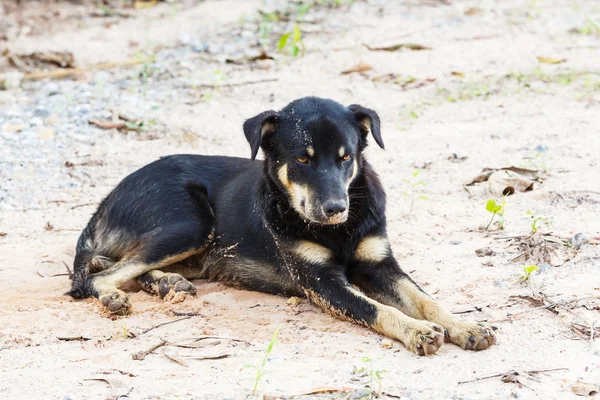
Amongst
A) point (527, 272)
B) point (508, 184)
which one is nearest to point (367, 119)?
point (527, 272)

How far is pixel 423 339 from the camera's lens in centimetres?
452

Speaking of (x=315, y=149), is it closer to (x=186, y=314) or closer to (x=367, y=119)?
(x=367, y=119)

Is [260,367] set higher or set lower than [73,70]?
lower

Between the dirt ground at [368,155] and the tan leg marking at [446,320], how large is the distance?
89 mm

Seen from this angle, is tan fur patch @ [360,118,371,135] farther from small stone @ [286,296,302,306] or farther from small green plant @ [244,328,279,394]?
small green plant @ [244,328,279,394]

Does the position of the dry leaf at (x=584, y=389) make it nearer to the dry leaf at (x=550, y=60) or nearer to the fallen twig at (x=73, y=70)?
the dry leaf at (x=550, y=60)

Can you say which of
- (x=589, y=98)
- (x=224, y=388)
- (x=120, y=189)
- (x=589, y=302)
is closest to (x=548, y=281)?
(x=589, y=302)

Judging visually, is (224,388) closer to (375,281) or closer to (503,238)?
(375,281)

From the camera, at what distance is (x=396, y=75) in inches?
393

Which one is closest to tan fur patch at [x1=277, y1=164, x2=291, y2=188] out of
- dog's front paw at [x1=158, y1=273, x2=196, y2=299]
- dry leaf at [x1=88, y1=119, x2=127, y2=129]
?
dog's front paw at [x1=158, y1=273, x2=196, y2=299]

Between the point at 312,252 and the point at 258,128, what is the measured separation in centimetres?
89

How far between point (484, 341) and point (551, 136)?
12.9 ft

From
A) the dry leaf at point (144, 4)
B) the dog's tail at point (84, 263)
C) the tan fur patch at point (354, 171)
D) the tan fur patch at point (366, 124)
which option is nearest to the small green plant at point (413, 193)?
the tan fur patch at point (366, 124)

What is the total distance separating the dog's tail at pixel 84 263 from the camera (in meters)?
5.91
